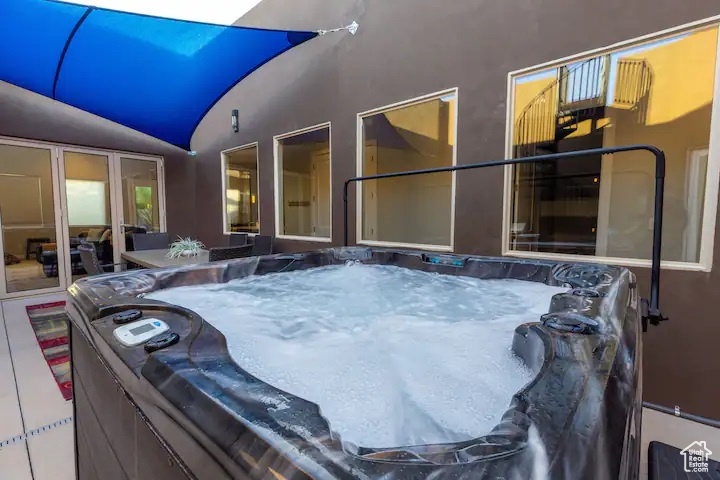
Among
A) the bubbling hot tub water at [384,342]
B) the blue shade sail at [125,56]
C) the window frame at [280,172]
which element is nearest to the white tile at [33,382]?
the bubbling hot tub water at [384,342]

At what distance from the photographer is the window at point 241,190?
15.4 ft

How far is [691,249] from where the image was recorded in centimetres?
187

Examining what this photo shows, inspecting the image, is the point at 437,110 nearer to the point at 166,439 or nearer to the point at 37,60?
the point at 166,439

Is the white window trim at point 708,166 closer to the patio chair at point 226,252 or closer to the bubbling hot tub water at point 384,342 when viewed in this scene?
the bubbling hot tub water at point 384,342

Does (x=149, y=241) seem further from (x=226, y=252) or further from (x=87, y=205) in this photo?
(x=226, y=252)

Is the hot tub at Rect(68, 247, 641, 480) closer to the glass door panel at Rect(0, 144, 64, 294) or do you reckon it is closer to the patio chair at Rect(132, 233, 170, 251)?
the patio chair at Rect(132, 233, 170, 251)

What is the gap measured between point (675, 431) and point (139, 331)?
8.32 feet

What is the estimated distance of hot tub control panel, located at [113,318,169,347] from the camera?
82cm

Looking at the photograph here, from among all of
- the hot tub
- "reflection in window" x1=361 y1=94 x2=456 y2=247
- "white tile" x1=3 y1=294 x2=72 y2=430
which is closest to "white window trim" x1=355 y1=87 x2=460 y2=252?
"reflection in window" x1=361 y1=94 x2=456 y2=247

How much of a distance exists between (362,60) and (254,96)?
1.87 metres

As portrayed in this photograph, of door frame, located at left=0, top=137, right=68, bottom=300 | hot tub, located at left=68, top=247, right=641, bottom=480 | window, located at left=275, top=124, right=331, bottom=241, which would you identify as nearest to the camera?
hot tub, located at left=68, top=247, right=641, bottom=480

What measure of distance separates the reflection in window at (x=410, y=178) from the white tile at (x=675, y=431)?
5.54ft

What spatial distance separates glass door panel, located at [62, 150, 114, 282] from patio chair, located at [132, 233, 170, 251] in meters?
1.07

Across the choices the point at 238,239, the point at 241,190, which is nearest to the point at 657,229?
the point at 238,239
